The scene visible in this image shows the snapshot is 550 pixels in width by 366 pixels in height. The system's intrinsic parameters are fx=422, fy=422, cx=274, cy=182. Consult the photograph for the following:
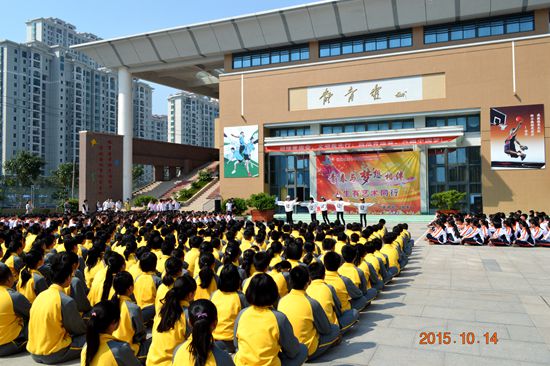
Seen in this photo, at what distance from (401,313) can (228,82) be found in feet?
79.0

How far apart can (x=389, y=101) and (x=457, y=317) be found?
65.0 feet

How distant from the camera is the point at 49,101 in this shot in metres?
71.4

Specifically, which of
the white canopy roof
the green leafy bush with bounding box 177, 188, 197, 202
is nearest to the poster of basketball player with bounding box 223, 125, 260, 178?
the white canopy roof

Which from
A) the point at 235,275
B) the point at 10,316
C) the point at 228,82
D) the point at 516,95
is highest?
the point at 228,82

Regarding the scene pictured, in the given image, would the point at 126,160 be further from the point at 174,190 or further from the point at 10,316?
the point at 10,316

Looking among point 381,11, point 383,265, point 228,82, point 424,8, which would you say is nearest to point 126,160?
point 228,82

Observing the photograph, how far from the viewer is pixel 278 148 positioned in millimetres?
26062

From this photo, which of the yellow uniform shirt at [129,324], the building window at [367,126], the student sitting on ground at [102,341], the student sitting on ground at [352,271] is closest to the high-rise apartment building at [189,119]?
the building window at [367,126]

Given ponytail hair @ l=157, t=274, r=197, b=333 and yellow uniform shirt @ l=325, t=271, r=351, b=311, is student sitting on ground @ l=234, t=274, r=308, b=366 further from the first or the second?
yellow uniform shirt @ l=325, t=271, r=351, b=311

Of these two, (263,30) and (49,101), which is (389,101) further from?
(49,101)

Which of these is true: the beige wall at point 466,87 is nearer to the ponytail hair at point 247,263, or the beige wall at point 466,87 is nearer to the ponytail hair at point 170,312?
the ponytail hair at point 247,263

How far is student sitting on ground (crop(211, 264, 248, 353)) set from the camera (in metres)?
3.91

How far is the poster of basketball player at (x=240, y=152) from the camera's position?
27.0m

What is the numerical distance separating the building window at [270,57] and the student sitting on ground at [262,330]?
25.2m
